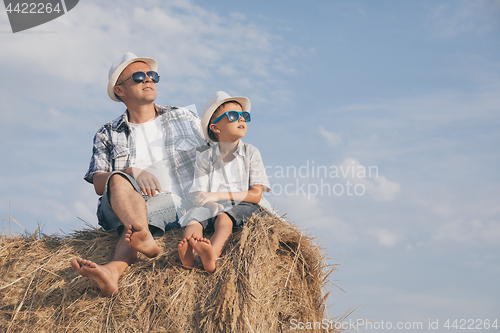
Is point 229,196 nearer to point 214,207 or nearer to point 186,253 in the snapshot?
point 214,207

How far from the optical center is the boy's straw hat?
12.6ft

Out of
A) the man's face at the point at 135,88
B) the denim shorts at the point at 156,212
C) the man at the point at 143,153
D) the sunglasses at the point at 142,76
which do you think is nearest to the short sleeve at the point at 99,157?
the man at the point at 143,153

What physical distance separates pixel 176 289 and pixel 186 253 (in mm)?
267

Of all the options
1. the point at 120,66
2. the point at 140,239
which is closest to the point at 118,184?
the point at 140,239

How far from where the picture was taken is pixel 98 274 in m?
2.83

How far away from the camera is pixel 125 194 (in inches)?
132

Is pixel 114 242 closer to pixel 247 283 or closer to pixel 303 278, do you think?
pixel 247 283

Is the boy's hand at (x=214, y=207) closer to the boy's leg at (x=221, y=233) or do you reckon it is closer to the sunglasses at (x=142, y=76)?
the boy's leg at (x=221, y=233)

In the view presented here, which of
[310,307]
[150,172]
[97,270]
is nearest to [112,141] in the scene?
[150,172]

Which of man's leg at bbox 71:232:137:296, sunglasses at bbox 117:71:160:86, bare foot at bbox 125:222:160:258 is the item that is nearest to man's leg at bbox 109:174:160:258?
bare foot at bbox 125:222:160:258

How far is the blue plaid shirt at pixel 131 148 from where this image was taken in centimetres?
409

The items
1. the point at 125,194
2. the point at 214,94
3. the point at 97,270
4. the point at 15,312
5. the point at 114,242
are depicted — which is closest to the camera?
the point at 97,270

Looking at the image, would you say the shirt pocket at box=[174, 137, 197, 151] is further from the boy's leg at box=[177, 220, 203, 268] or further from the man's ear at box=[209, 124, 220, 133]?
the boy's leg at box=[177, 220, 203, 268]

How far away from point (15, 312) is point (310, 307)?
233cm
